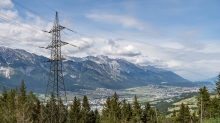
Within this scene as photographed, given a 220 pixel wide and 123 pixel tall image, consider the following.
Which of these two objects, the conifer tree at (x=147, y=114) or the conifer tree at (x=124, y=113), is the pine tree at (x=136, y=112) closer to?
the conifer tree at (x=124, y=113)

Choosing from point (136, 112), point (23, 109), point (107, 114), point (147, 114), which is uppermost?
point (23, 109)

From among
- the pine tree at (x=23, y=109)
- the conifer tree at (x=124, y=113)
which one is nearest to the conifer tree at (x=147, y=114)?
the conifer tree at (x=124, y=113)

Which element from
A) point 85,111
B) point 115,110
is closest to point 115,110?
point 115,110

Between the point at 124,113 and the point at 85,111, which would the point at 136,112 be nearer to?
the point at 124,113

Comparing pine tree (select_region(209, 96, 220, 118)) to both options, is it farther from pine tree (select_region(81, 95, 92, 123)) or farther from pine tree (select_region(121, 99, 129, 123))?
pine tree (select_region(81, 95, 92, 123))

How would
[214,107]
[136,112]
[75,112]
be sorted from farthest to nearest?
1. [214,107]
2. [75,112]
3. [136,112]

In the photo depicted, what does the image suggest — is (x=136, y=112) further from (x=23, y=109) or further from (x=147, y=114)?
(x=23, y=109)

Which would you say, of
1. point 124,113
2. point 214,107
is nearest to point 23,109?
point 124,113

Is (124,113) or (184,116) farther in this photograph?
(184,116)

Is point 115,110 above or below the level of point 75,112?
above

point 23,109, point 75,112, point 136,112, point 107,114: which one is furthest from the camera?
point 107,114

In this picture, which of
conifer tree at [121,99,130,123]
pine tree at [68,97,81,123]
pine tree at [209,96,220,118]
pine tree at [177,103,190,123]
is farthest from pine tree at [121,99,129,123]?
pine tree at [209,96,220,118]

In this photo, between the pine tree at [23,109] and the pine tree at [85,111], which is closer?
the pine tree at [23,109]

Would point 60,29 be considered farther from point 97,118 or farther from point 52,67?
point 97,118
